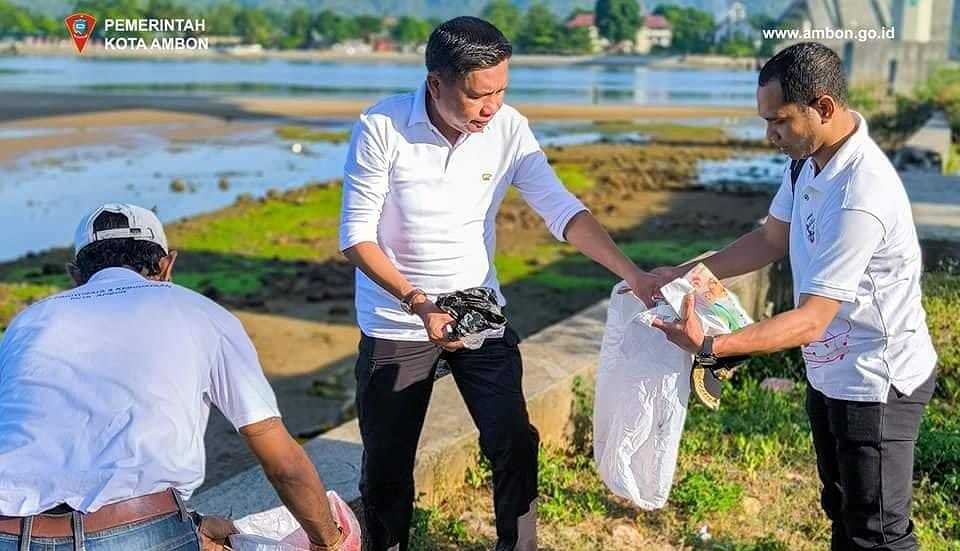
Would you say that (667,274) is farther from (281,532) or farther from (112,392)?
(112,392)

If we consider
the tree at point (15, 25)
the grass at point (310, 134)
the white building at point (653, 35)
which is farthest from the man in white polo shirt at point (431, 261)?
the tree at point (15, 25)

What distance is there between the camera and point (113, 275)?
102 inches

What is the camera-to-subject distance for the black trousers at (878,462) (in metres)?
3.04

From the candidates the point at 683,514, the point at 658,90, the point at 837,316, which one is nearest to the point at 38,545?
the point at 837,316

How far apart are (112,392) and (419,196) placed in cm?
126

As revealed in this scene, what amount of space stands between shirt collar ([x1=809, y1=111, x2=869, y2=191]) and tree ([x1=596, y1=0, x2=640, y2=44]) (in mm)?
54815

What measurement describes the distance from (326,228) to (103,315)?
1134 centimetres

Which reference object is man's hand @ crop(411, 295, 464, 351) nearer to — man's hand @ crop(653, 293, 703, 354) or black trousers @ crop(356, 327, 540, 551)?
black trousers @ crop(356, 327, 540, 551)

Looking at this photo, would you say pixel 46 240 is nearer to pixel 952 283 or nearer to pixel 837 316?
pixel 952 283

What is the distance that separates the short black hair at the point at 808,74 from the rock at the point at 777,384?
2940 millimetres

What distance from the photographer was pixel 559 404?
16.1 ft

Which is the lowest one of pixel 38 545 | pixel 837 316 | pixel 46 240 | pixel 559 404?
pixel 46 240

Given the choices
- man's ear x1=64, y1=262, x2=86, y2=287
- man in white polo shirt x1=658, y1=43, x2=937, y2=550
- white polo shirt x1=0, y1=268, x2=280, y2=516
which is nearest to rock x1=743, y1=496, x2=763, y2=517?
man in white polo shirt x1=658, y1=43, x2=937, y2=550

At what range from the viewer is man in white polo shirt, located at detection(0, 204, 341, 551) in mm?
2363
